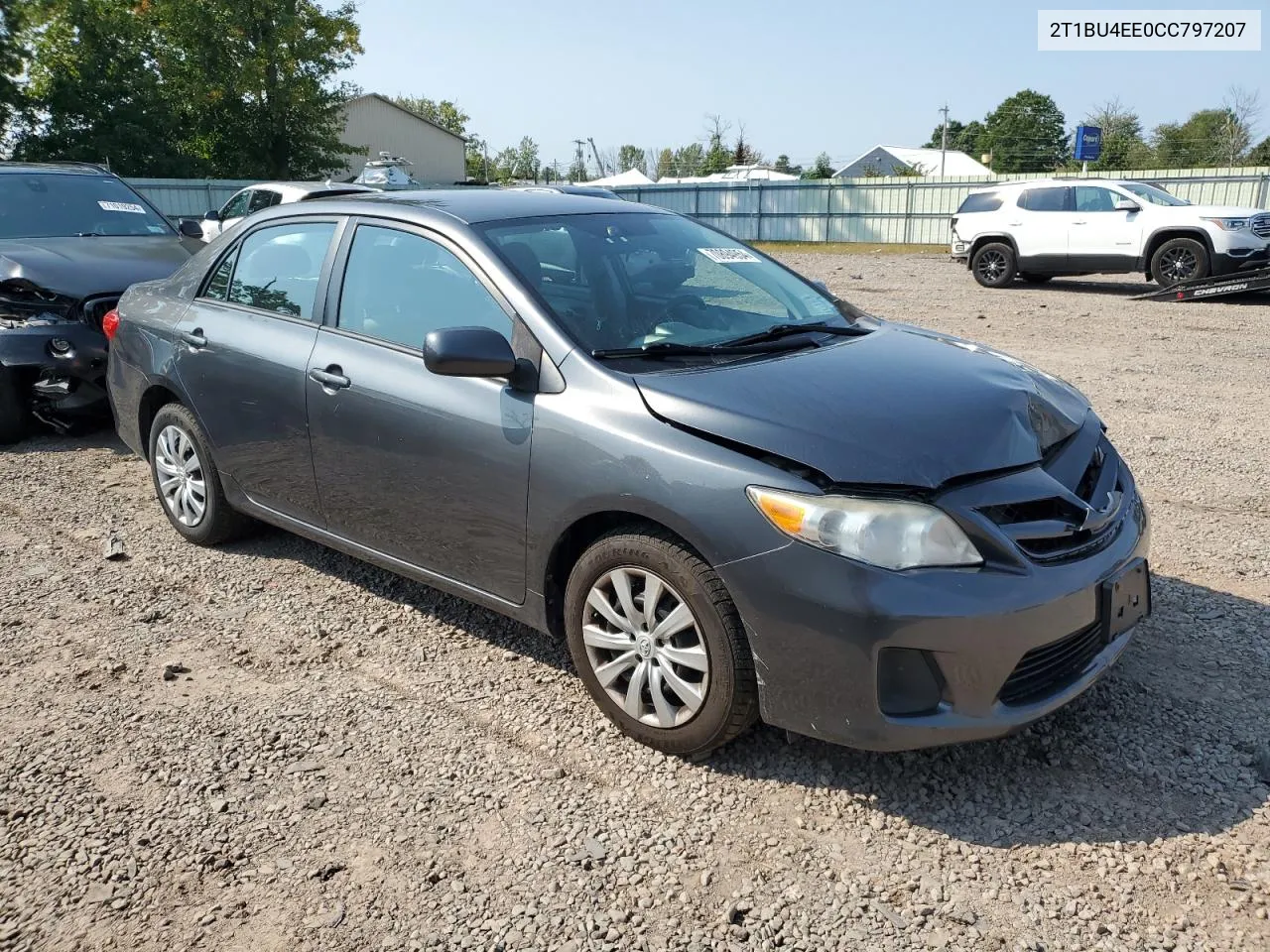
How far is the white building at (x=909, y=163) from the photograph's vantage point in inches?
2859

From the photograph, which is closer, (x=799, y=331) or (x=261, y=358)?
(x=799, y=331)

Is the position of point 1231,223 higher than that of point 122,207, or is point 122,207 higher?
point 1231,223

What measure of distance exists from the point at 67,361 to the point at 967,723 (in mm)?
6268

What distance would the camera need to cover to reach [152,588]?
460 cm

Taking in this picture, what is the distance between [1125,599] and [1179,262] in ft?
47.1

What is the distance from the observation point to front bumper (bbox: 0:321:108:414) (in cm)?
662

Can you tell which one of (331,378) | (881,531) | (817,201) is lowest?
(881,531)

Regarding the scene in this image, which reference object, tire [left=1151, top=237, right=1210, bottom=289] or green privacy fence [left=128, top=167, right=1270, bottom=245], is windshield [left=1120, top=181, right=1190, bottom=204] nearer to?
tire [left=1151, top=237, right=1210, bottom=289]

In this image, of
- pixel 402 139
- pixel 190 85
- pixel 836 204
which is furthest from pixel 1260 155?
pixel 190 85

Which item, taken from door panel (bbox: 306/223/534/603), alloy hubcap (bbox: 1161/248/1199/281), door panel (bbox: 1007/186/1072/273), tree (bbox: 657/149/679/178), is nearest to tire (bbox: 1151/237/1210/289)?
alloy hubcap (bbox: 1161/248/1199/281)

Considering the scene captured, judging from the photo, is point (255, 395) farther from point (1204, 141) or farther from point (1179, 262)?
point (1204, 141)

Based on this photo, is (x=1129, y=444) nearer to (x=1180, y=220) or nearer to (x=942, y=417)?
(x=942, y=417)

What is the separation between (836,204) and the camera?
3095 cm

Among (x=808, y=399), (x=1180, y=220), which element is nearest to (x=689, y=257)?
(x=808, y=399)
